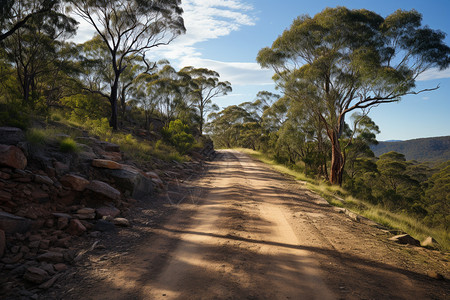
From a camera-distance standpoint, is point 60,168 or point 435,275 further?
point 60,168

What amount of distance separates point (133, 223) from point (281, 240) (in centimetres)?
347

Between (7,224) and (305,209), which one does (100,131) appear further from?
(305,209)

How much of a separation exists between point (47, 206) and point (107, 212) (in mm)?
1208

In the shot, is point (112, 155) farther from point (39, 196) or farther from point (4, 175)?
point (4, 175)

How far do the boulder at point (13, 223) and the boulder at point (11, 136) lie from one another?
7.51 ft

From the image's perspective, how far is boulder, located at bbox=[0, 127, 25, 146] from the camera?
18.4ft

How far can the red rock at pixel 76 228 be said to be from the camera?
468cm

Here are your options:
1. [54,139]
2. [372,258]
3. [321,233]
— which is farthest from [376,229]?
[54,139]

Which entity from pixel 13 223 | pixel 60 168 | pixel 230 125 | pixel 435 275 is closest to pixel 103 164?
pixel 60 168

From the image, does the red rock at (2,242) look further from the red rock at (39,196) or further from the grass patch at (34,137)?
the grass patch at (34,137)

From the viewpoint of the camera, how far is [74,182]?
5.88 m

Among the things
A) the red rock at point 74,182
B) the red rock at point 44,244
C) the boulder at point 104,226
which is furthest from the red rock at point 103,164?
the red rock at point 44,244

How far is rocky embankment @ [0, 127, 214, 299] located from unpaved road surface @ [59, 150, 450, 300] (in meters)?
0.54

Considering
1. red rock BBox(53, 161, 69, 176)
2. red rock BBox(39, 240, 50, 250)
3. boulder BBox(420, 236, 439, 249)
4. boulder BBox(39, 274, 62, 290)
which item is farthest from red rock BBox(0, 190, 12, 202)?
boulder BBox(420, 236, 439, 249)
